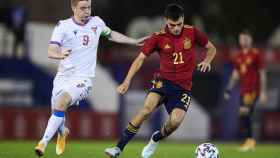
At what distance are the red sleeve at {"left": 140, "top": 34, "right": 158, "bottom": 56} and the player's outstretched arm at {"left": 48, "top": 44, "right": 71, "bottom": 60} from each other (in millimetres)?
1325

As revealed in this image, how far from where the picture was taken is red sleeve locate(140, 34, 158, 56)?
14445 mm

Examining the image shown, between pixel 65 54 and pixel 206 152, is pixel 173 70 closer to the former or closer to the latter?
pixel 206 152

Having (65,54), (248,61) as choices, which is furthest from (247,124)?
(65,54)

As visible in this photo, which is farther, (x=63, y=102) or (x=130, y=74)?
(x=63, y=102)

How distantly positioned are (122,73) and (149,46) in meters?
13.1

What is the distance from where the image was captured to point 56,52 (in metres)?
13.9

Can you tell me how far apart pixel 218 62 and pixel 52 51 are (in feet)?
49.2

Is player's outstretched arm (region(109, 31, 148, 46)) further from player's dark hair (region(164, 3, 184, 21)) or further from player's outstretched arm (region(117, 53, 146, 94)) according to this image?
player's dark hair (region(164, 3, 184, 21))

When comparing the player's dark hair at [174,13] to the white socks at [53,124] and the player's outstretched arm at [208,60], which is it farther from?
the white socks at [53,124]

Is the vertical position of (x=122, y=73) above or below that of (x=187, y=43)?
below

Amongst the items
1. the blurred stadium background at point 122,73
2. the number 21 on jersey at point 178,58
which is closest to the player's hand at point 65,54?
the number 21 on jersey at point 178,58

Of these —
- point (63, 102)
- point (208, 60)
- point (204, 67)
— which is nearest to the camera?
point (63, 102)

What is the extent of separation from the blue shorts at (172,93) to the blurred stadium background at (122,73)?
964 centimetres

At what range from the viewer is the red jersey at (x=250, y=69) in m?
21.2
